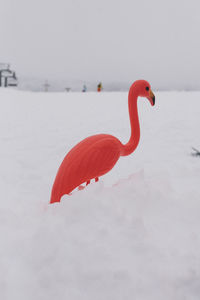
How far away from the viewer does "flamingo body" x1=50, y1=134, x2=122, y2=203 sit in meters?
2.26

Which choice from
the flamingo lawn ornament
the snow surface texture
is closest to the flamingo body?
the flamingo lawn ornament

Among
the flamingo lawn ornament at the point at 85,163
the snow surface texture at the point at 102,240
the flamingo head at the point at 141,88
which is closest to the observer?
the snow surface texture at the point at 102,240

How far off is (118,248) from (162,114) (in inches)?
195

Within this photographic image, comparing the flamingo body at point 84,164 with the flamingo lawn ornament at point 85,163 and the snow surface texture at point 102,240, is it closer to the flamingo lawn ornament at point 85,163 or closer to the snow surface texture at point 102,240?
the flamingo lawn ornament at point 85,163

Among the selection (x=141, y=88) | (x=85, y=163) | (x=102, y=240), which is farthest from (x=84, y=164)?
(x=141, y=88)

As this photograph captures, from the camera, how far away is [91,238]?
1.69 meters

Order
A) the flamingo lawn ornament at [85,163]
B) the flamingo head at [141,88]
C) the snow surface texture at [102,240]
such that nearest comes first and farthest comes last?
1. the snow surface texture at [102,240]
2. the flamingo lawn ornament at [85,163]
3. the flamingo head at [141,88]

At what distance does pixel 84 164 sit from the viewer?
227 cm

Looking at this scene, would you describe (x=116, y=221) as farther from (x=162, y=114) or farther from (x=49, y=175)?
(x=162, y=114)

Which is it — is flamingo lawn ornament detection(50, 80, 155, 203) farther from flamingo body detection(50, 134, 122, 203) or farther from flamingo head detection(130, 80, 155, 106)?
→ flamingo head detection(130, 80, 155, 106)

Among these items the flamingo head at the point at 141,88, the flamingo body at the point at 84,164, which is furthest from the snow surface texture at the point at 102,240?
the flamingo head at the point at 141,88

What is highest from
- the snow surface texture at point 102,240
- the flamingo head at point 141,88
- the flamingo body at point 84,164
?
the flamingo head at point 141,88

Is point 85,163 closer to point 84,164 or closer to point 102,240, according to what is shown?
point 84,164

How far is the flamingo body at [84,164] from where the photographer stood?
2256mm
